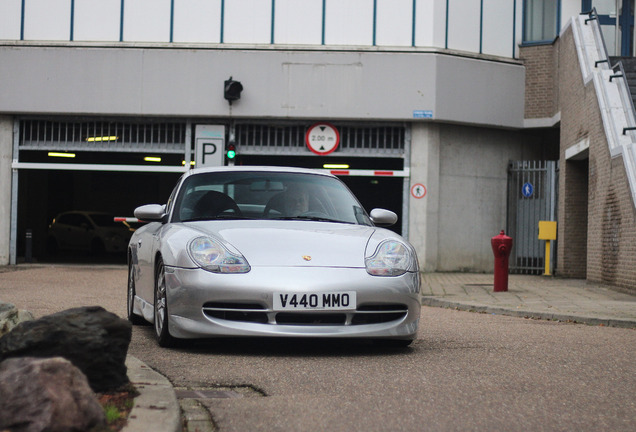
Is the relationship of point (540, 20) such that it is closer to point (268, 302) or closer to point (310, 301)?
point (310, 301)

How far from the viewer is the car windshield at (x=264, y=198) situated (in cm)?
808

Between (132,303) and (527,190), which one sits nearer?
(132,303)

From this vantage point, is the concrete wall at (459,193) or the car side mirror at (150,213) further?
the concrete wall at (459,193)

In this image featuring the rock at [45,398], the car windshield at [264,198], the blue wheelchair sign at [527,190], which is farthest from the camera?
the blue wheelchair sign at [527,190]

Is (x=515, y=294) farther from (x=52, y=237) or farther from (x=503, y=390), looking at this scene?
(x=52, y=237)

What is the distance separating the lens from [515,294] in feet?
48.6

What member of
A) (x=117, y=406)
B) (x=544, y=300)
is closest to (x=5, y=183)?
(x=544, y=300)

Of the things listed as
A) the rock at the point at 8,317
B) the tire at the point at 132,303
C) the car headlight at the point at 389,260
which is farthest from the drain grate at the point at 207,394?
the tire at the point at 132,303

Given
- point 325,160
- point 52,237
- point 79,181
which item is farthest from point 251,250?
point 79,181

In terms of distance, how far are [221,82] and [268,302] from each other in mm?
16696

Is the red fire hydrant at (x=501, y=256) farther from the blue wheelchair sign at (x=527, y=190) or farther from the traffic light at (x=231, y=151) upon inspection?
the traffic light at (x=231, y=151)

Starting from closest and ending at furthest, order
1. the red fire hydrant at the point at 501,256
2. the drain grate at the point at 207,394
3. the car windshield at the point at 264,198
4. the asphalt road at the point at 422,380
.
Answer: the asphalt road at the point at 422,380
the drain grate at the point at 207,394
the car windshield at the point at 264,198
the red fire hydrant at the point at 501,256

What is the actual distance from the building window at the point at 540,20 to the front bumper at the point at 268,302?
18.5m

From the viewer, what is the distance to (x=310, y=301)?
6895mm
